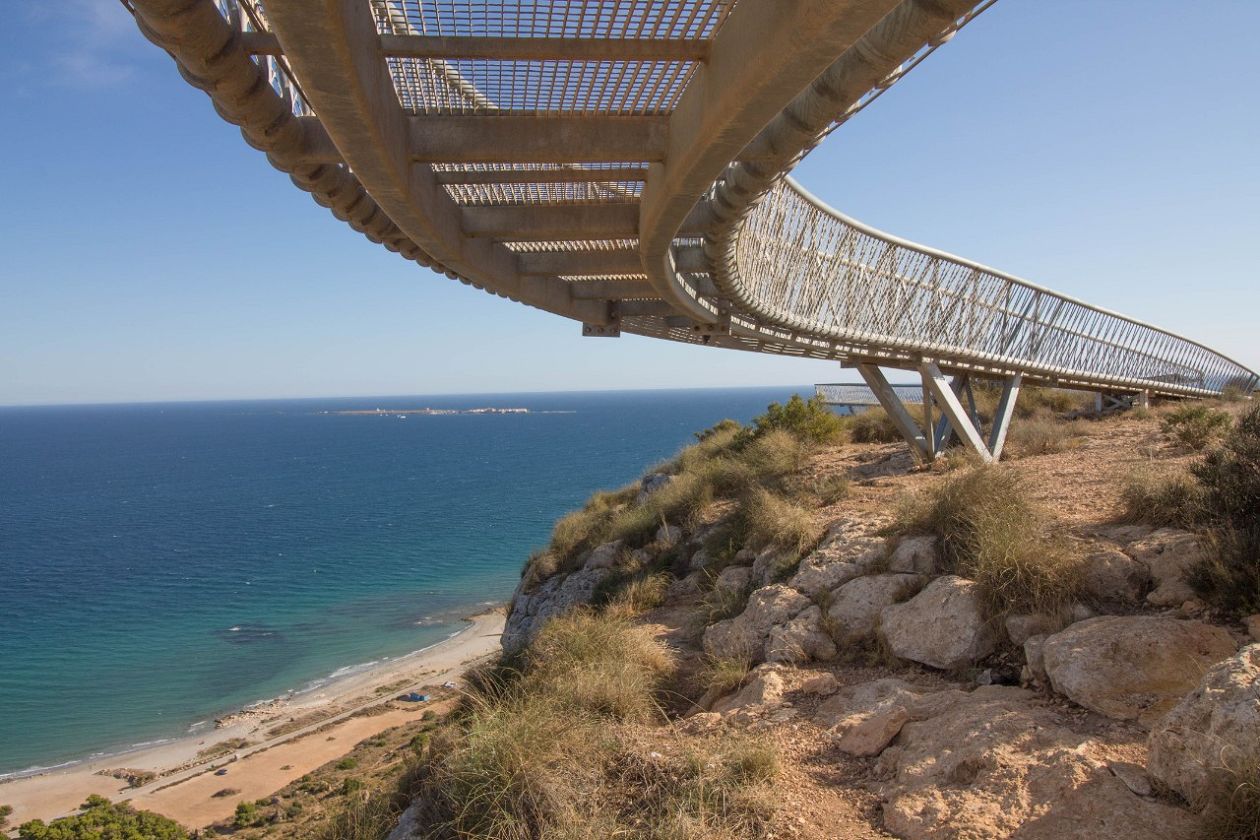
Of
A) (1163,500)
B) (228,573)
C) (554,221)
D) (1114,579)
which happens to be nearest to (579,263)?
(554,221)

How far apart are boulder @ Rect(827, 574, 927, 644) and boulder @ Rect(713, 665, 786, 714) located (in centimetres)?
91

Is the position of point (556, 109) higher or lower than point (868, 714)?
higher

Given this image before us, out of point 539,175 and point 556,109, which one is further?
point 539,175

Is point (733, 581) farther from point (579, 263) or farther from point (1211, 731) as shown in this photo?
point (1211, 731)

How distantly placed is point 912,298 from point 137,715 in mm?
28676

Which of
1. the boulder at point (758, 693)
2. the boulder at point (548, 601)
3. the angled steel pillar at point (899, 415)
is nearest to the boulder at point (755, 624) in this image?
the boulder at point (758, 693)

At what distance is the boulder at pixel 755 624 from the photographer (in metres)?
7.50

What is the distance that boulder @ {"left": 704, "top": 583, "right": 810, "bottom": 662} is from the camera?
7496 mm

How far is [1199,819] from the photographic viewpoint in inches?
134

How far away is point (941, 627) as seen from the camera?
629 cm

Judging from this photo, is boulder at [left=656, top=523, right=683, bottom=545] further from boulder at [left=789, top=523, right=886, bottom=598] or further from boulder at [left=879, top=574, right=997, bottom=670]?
boulder at [left=879, top=574, right=997, bottom=670]

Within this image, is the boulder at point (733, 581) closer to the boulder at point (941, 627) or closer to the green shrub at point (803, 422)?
the boulder at point (941, 627)

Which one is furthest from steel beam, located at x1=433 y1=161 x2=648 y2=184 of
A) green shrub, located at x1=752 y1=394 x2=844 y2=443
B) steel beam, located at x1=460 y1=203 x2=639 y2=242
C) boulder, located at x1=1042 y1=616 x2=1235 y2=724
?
green shrub, located at x1=752 y1=394 x2=844 y2=443

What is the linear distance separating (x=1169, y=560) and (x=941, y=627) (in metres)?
1.89
